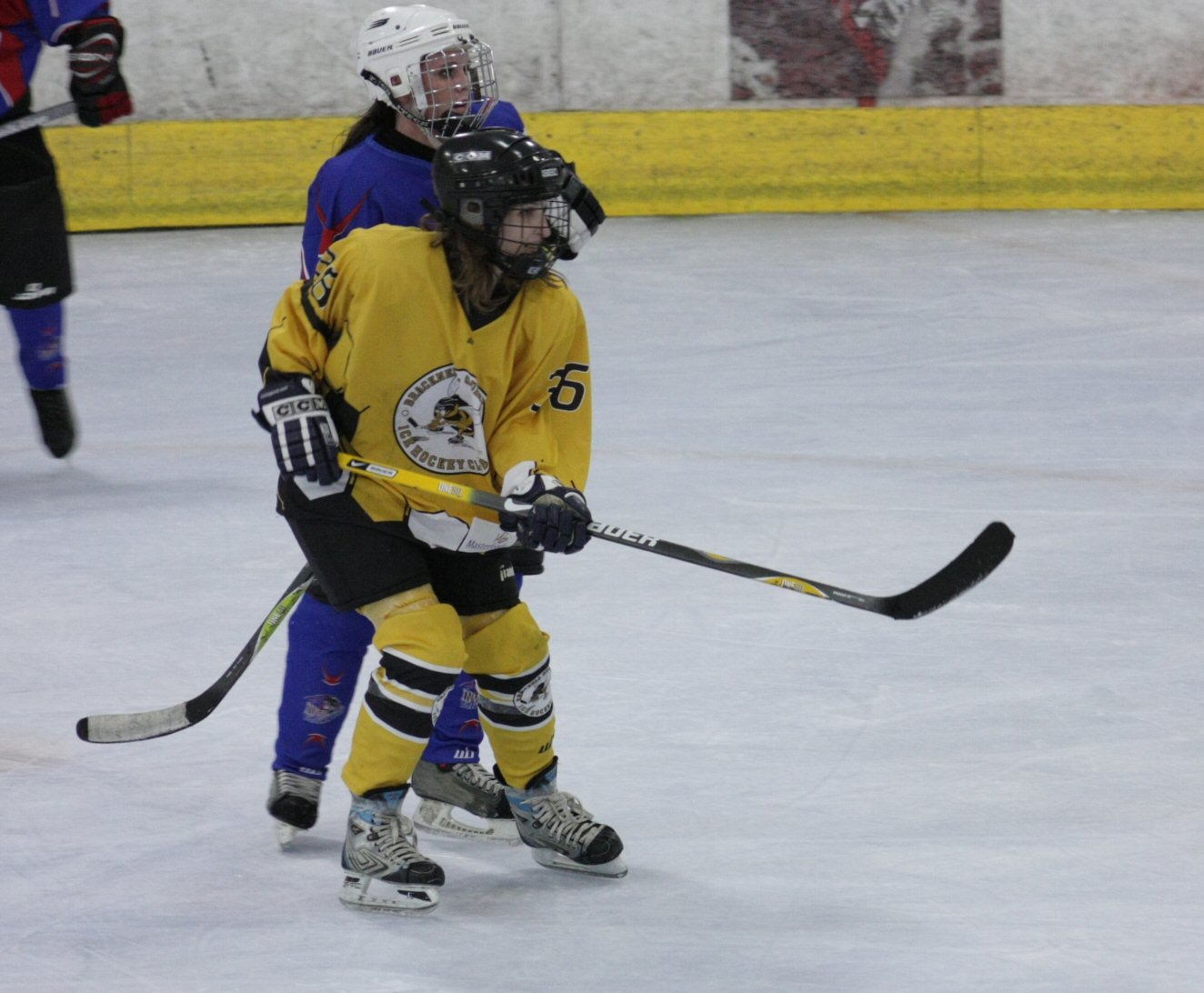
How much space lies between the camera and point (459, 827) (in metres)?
2.66

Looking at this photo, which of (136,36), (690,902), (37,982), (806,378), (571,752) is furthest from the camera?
(136,36)

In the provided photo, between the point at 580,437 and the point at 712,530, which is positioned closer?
the point at 580,437

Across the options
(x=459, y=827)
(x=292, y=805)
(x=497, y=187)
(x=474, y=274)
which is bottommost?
(x=459, y=827)

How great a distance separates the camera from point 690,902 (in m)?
2.35

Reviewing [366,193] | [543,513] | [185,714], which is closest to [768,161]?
[366,193]

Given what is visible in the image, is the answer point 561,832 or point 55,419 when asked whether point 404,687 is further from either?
point 55,419

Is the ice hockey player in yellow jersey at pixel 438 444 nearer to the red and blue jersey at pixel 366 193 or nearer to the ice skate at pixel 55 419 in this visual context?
the red and blue jersey at pixel 366 193

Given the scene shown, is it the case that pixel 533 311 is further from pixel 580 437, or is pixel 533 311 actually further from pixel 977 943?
pixel 977 943

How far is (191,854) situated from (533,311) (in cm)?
85

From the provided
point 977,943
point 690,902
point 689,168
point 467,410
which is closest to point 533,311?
point 467,410

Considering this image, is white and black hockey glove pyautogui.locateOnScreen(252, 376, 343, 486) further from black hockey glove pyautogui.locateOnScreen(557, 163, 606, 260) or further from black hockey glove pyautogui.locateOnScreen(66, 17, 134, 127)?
black hockey glove pyautogui.locateOnScreen(66, 17, 134, 127)

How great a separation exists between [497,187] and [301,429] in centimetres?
37

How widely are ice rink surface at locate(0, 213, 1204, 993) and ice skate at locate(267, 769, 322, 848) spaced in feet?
0.09

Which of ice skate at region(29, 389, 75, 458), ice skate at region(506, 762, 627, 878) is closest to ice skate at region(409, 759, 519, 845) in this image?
ice skate at region(506, 762, 627, 878)
